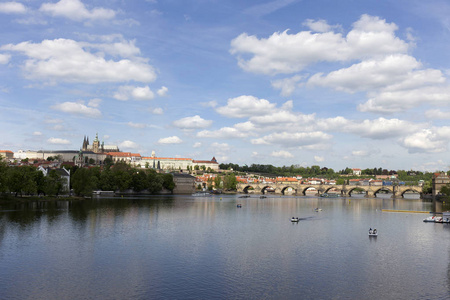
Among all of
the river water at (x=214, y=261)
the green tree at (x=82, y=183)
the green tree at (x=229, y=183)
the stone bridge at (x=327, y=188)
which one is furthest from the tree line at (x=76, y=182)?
the stone bridge at (x=327, y=188)

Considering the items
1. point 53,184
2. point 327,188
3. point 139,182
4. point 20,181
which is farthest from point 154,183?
point 327,188

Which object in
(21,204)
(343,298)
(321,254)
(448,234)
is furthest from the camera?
(21,204)

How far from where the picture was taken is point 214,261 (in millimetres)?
30281

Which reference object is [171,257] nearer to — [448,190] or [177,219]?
[177,219]

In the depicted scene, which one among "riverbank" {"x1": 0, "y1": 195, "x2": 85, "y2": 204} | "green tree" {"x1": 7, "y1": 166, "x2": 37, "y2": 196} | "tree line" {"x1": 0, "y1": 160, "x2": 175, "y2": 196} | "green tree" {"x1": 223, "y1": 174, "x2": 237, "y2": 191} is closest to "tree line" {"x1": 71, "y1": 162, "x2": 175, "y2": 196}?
"tree line" {"x1": 0, "y1": 160, "x2": 175, "y2": 196}

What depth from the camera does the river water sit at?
23.2m

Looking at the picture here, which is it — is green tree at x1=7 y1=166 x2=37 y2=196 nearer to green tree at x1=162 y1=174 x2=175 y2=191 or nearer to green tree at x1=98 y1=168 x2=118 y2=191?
green tree at x1=98 y1=168 x2=118 y2=191

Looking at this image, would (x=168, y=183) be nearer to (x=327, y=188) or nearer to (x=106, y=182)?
(x=106, y=182)

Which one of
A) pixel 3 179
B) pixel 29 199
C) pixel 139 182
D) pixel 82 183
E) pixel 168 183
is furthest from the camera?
pixel 168 183

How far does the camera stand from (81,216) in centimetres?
5722

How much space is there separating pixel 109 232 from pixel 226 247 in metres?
14.7

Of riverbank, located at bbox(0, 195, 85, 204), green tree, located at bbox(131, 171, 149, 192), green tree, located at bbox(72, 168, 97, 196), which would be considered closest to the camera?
riverbank, located at bbox(0, 195, 85, 204)

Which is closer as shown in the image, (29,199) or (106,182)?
(29,199)

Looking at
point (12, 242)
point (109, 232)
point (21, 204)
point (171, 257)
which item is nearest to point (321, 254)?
point (171, 257)
